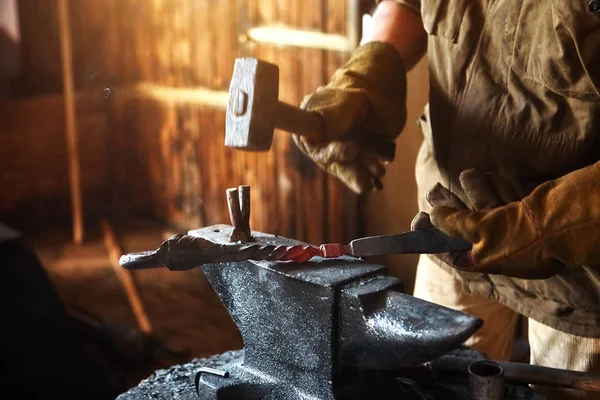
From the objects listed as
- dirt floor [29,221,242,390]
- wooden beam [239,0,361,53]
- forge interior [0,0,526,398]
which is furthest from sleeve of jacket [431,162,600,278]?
dirt floor [29,221,242,390]

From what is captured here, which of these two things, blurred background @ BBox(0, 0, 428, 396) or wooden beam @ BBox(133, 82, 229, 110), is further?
wooden beam @ BBox(133, 82, 229, 110)

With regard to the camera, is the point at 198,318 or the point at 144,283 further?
the point at 144,283

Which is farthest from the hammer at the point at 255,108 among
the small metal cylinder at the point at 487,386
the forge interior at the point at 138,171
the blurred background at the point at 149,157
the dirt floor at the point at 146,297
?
the dirt floor at the point at 146,297

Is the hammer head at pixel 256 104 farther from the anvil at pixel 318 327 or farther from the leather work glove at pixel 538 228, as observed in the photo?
the leather work glove at pixel 538 228

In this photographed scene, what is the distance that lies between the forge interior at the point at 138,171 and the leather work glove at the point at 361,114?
0.74m

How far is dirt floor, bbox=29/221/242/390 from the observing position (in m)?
3.37

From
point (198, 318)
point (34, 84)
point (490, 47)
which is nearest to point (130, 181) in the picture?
point (34, 84)

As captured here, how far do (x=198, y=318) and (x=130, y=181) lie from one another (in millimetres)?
1420

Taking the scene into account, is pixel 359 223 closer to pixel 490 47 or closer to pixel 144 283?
pixel 144 283

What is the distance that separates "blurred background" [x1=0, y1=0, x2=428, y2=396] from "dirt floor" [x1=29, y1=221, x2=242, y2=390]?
0.03 ft

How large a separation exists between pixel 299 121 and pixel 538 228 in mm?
579

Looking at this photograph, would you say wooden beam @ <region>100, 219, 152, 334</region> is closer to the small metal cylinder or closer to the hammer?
the hammer

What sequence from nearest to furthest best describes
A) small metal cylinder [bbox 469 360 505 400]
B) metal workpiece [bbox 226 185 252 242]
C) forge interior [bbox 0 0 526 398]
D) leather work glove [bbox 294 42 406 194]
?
small metal cylinder [bbox 469 360 505 400] < metal workpiece [bbox 226 185 252 242] < leather work glove [bbox 294 42 406 194] < forge interior [bbox 0 0 526 398]

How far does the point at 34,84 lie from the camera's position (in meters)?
4.03
